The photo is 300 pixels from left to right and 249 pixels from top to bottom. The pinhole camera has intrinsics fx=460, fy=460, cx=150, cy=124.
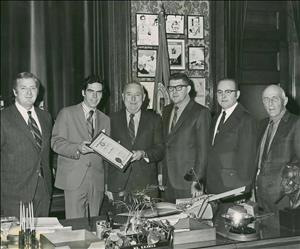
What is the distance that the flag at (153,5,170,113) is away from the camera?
567 centimetres

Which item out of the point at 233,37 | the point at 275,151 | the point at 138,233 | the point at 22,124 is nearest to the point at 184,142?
the point at 275,151

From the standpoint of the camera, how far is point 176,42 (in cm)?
618

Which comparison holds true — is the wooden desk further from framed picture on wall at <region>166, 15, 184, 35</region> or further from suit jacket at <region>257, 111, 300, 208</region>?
framed picture on wall at <region>166, 15, 184, 35</region>

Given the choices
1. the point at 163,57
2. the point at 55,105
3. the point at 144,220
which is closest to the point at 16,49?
the point at 55,105

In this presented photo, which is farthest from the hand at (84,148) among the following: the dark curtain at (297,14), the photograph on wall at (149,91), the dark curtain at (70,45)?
the dark curtain at (297,14)

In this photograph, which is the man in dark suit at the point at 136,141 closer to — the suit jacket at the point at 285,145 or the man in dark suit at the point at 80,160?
the man in dark suit at the point at 80,160

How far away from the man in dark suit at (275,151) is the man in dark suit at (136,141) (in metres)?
1.02

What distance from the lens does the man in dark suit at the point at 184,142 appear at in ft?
14.4

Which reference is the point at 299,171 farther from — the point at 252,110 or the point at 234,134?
the point at 252,110

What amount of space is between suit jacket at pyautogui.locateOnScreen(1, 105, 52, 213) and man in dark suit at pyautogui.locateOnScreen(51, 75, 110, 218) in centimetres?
27

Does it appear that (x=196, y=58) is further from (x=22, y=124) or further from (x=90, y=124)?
(x=22, y=124)

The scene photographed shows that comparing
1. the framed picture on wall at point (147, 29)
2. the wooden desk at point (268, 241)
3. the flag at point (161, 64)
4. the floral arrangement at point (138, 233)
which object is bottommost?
the wooden desk at point (268, 241)

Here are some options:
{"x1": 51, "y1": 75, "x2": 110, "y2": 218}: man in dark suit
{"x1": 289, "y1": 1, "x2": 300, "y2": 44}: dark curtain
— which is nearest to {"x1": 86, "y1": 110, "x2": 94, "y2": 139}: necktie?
{"x1": 51, "y1": 75, "x2": 110, "y2": 218}: man in dark suit

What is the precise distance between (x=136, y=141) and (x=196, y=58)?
2195 millimetres
